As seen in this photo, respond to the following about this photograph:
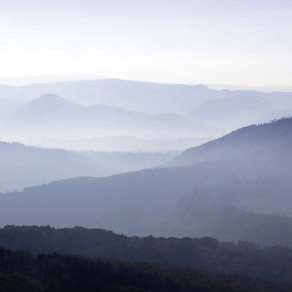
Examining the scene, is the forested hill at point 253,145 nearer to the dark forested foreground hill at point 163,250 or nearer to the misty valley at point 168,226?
the misty valley at point 168,226

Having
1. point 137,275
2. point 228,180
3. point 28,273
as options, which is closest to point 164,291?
point 137,275

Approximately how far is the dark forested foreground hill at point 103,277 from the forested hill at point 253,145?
107252 mm

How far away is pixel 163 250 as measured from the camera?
239 feet

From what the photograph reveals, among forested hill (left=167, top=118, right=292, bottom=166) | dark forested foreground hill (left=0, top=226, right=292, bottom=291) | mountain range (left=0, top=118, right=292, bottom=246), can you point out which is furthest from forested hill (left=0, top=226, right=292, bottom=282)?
forested hill (left=167, top=118, right=292, bottom=166)

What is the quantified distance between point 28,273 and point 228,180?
324 ft

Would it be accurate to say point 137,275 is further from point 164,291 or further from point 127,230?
point 127,230

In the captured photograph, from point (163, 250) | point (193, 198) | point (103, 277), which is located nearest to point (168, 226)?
point (193, 198)

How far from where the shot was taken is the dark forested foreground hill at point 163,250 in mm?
67438

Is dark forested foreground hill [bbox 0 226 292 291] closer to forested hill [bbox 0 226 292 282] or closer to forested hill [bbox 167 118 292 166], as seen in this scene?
forested hill [bbox 0 226 292 282]

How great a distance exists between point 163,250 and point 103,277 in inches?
1101

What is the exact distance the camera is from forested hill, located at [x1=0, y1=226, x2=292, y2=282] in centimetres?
6756

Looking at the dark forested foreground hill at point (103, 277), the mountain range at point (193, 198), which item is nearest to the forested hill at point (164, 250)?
the dark forested foreground hill at point (103, 277)

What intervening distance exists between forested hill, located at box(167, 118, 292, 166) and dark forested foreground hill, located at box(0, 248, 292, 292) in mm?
107252

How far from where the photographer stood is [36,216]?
5635 inches
